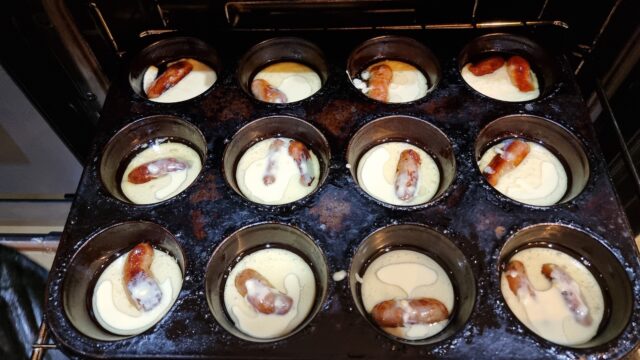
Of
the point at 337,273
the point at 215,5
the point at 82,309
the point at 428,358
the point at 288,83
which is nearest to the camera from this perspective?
the point at 428,358

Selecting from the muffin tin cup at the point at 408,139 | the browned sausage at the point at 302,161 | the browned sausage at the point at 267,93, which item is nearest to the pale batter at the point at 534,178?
the muffin tin cup at the point at 408,139

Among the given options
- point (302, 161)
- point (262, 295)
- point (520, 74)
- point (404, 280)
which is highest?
point (520, 74)

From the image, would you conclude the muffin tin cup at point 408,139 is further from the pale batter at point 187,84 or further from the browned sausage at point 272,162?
the pale batter at point 187,84

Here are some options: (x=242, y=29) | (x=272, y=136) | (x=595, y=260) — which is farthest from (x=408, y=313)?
(x=242, y=29)

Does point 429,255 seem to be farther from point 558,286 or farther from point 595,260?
point 595,260

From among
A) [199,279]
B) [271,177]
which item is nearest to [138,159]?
[271,177]

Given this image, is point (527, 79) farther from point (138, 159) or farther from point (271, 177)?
point (138, 159)
